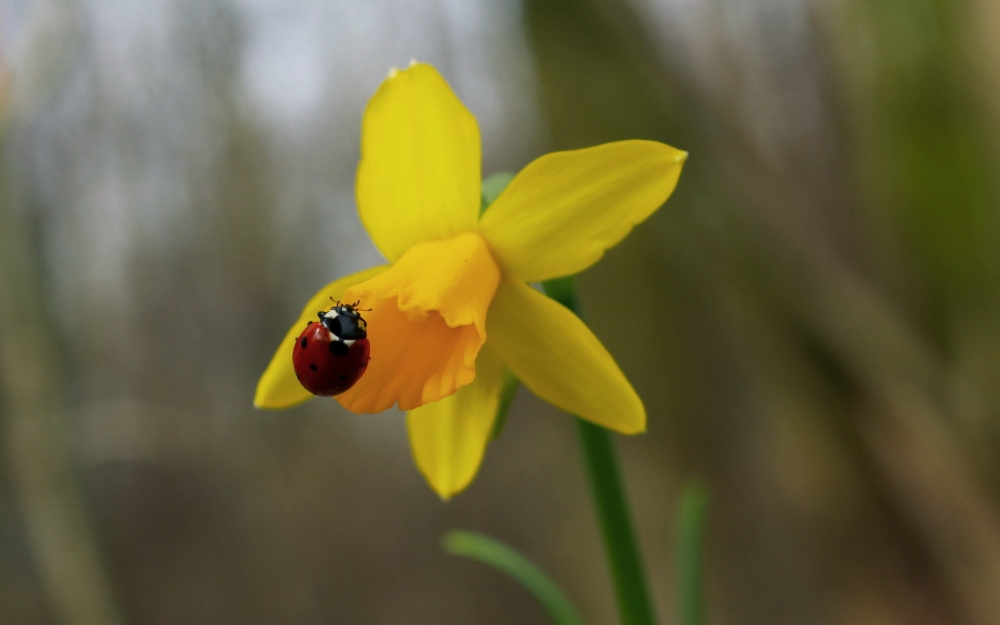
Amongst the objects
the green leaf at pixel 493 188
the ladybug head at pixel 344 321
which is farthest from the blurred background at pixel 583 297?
the ladybug head at pixel 344 321

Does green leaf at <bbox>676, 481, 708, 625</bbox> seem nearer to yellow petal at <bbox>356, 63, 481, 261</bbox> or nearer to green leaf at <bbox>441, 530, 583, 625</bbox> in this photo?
green leaf at <bbox>441, 530, 583, 625</bbox>

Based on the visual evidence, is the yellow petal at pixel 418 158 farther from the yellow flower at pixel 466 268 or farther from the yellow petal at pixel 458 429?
the yellow petal at pixel 458 429

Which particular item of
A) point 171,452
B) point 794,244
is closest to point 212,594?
point 171,452

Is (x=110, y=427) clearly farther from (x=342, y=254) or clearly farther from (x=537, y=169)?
(x=537, y=169)

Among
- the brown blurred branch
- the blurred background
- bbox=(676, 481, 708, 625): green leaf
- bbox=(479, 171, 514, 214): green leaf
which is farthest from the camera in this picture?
the brown blurred branch

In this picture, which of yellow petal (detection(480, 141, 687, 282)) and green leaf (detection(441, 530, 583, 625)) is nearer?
yellow petal (detection(480, 141, 687, 282))

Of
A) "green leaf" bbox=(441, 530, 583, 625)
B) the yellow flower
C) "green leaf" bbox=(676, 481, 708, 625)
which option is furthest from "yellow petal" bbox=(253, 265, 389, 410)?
"green leaf" bbox=(676, 481, 708, 625)

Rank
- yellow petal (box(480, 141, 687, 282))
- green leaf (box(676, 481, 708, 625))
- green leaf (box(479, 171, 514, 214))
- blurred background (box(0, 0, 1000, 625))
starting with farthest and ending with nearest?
blurred background (box(0, 0, 1000, 625)) < green leaf (box(676, 481, 708, 625)) < green leaf (box(479, 171, 514, 214)) < yellow petal (box(480, 141, 687, 282))
